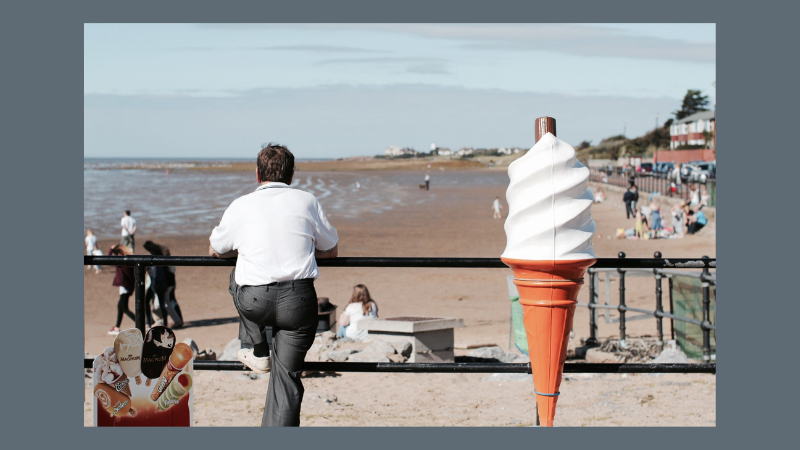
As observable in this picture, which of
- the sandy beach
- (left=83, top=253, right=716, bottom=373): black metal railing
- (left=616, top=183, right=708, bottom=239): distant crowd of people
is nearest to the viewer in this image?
(left=83, top=253, right=716, bottom=373): black metal railing

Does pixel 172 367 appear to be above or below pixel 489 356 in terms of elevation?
above

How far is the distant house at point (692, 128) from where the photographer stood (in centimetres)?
11088

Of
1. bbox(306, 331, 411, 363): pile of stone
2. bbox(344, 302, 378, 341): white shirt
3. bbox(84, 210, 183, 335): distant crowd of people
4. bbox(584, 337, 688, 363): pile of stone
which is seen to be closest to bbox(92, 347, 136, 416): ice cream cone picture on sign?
bbox(306, 331, 411, 363): pile of stone

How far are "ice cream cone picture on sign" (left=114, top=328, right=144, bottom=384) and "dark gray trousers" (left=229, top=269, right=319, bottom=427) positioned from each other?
555mm

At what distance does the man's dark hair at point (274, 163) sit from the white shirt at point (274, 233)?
0.18 ft

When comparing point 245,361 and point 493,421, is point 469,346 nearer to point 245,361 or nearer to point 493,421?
point 493,421

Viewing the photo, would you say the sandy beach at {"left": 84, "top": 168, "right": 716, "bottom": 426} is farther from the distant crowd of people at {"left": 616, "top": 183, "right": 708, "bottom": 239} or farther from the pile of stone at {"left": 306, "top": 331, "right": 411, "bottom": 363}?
the distant crowd of people at {"left": 616, "top": 183, "right": 708, "bottom": 239}

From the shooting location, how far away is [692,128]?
391 feet

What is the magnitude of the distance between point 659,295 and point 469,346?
2995 mm

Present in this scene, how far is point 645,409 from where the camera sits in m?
6.56

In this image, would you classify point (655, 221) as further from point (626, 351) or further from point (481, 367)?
point (481, 367)

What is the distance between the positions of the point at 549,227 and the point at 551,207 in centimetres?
9

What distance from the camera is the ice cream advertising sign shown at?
3.88 metres

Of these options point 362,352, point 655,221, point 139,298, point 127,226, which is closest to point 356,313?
point 362,352
